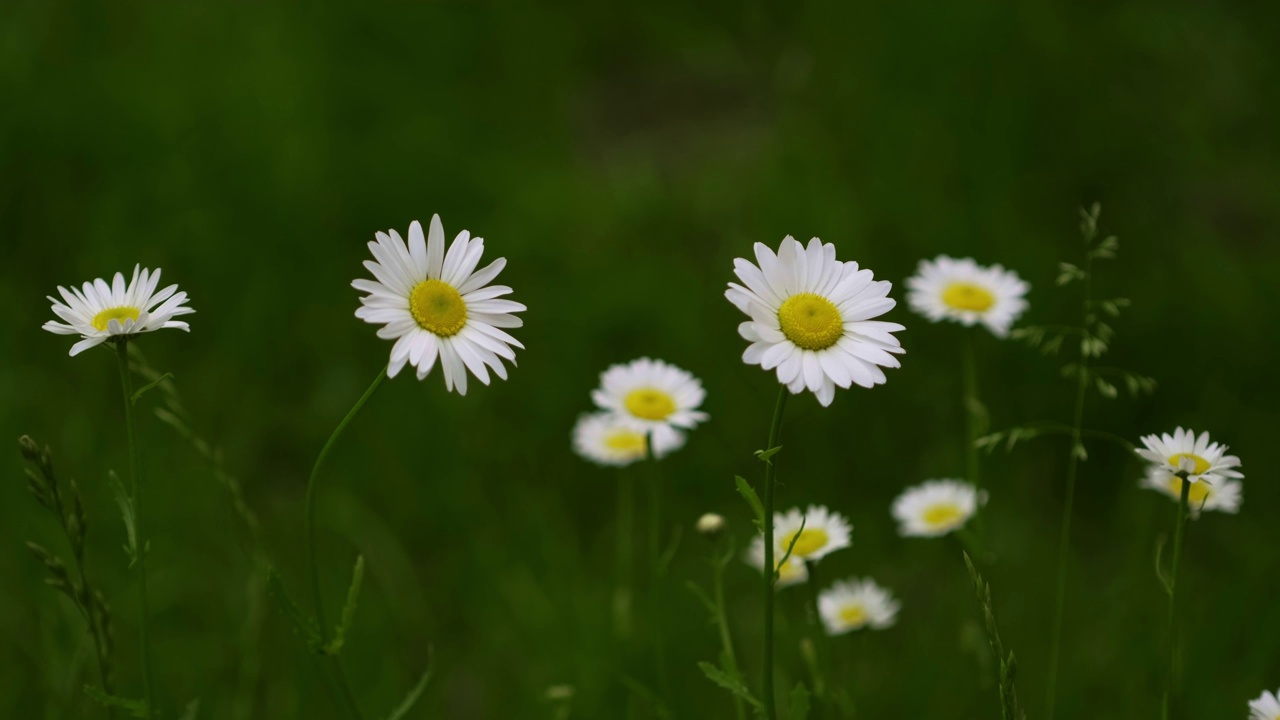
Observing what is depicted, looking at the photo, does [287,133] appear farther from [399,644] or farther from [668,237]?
[399,644]

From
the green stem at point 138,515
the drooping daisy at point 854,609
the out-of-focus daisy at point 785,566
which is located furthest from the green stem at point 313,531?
the drooping daisy at point 854,609

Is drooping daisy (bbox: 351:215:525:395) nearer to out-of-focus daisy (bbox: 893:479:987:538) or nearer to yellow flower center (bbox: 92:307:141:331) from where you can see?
yellow flower center (bbox: 92:307:141:331)

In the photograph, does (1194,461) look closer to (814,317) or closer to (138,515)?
(814,317)

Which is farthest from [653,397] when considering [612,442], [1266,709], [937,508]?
[1266,709]

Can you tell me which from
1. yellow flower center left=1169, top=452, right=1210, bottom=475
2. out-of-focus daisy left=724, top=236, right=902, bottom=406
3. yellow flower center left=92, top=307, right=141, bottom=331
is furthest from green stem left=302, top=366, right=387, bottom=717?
yellow flower center left=1169, top=452, right=1210, bottom=475

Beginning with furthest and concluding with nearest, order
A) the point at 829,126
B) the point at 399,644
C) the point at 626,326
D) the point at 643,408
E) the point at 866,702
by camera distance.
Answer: the point at 829,126, the point at 626,326, the point at 399,644, the point at 866,702, the point at 643,408

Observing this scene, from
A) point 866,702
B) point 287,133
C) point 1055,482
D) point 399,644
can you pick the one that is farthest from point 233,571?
point 1055,482
